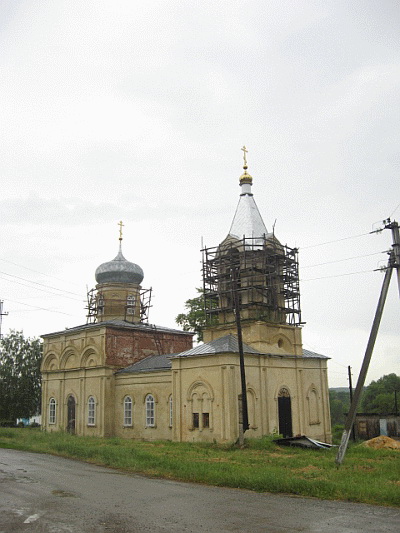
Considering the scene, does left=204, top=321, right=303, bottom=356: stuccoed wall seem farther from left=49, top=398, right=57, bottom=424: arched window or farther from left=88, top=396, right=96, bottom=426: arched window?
left=49, top=398, right=57, bottom=424: arched window

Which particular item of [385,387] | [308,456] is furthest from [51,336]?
[385,387]

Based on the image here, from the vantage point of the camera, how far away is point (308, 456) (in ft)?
70.2

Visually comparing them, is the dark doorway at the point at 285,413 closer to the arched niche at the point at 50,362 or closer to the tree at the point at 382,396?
the arched niche at the point at 50,362

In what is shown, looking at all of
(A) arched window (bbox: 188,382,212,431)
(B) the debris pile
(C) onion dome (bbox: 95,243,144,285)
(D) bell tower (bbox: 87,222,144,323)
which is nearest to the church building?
(A) arched window (bbox: 188,382,212,431)

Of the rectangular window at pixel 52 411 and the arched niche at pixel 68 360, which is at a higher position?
the arched niche at pixel 68 360

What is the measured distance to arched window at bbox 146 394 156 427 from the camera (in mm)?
33250

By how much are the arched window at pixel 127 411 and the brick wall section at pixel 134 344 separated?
8.06ft

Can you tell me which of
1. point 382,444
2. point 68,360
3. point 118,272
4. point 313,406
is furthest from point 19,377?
point 382,444

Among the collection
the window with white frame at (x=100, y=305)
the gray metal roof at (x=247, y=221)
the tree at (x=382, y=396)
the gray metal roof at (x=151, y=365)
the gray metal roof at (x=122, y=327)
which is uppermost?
the gray metal roof at (x=247, y=221)

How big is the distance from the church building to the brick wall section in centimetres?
7

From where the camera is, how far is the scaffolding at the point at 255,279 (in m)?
32.4

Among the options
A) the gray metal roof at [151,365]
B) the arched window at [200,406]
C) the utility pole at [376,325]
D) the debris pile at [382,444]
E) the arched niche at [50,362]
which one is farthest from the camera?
the arched niche at [50,362]

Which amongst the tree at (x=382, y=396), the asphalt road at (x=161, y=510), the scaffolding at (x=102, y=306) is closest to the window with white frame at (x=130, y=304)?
the scaffolding at (x=102, y=306)

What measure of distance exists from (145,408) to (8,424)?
2076 cm
